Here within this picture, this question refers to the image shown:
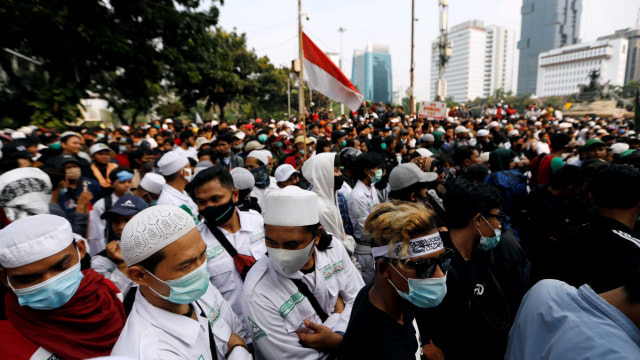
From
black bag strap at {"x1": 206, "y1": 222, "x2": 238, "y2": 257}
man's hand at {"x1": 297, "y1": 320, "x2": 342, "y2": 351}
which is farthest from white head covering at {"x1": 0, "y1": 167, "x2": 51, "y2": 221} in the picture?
man's hand at {"x1": 297, "y1": 320, "x2": 342, "y2": 351}

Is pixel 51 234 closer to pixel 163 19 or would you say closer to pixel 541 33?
pixel 163 19

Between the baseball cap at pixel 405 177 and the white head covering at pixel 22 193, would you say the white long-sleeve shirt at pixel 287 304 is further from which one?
the white head covering at pixel 22 193

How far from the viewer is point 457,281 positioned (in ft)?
7.25

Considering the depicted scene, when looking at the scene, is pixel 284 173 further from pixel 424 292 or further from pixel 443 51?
pixel 443 51

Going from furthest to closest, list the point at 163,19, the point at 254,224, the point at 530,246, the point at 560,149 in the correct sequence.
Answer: the point at 163,19 → the point at 560,149 → the point at 530,246 → the point at 254,224

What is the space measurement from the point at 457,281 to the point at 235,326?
147 cm

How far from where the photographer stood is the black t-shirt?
151 centimetres

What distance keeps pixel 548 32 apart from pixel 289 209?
21643 cm

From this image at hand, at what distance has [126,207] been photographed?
9.32 ft

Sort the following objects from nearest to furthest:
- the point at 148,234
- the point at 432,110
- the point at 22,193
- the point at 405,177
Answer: the point at 148,234 → the point at 22,193 → the point at 405,177 → the point at 432,110

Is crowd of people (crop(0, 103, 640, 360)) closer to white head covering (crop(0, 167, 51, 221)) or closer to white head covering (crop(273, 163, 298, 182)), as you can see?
white head covering (crop(0, 167, 51, 221))

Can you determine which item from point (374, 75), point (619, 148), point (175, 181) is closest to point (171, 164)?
point (175, 181)

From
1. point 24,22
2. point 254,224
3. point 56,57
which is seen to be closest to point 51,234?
point 254,224

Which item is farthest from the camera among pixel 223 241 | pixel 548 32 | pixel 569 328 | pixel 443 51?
pixel 548 32
